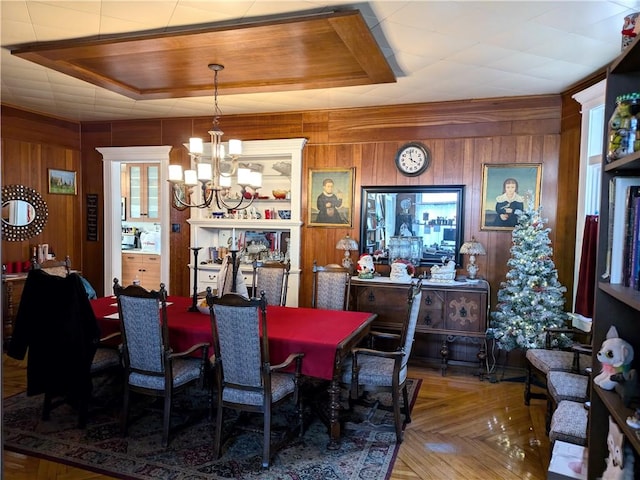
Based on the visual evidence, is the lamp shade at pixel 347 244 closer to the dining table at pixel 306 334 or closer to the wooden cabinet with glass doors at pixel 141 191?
the dining table at pixel 306 334

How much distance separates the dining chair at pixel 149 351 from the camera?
115 inches

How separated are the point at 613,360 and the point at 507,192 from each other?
3.43 meters

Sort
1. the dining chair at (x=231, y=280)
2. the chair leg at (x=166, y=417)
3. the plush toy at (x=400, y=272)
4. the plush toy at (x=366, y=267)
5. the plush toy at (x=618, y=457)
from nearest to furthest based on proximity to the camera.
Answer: the plush toy at (x=618, y=457), the chair leg at (x=166, y=417), the dining chair at (x=231, y=280), the plush toy at (x=400, y=272), the plush toy at (x=366, y=267)

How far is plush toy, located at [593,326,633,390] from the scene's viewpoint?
4.76ft

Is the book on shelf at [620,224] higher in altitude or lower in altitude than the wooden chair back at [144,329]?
higher

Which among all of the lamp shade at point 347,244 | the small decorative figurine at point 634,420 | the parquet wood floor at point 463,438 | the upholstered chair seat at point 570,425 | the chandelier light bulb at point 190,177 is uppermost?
the chandelier light bulb at point 190,177

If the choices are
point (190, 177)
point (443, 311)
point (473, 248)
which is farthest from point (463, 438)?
point (190, 177)

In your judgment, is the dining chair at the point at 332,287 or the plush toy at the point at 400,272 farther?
the plush toy at the point at 400,272

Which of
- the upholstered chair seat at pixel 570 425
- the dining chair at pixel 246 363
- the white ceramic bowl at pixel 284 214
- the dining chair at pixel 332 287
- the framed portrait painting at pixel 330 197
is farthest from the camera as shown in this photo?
the white ceramic bowl at pixel 284 214

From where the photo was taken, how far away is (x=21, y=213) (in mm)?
5535

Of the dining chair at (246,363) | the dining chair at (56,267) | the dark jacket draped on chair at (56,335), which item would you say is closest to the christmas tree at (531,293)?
the dining chair at (246,363)

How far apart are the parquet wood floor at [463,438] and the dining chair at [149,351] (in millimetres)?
557

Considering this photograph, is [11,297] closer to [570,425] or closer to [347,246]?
[347,246]

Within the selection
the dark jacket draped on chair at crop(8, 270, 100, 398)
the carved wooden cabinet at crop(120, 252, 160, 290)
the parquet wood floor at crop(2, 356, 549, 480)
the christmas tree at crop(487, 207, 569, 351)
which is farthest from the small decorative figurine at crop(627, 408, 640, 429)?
the carved wooden cabinet at crop(120, 252, 160, 290)
